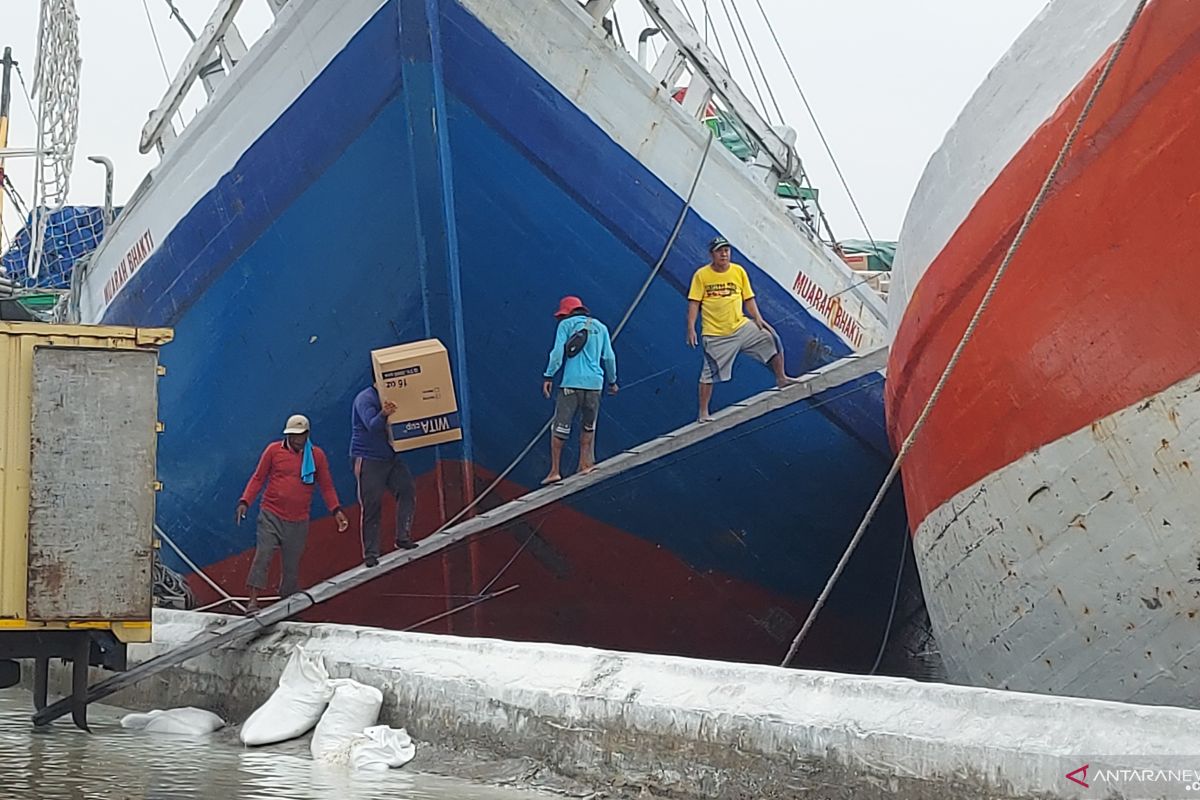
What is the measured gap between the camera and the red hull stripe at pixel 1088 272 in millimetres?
5043

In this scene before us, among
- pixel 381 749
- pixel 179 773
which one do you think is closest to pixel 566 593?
pixel 381 749

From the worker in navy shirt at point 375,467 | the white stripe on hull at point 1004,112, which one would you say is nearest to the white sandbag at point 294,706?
the worker in navy shirt at point 375,467

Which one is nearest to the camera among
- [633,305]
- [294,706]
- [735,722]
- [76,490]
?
[735,722]

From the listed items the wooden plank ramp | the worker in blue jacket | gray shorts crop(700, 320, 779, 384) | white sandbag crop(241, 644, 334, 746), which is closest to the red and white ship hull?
the wooden plank ramp

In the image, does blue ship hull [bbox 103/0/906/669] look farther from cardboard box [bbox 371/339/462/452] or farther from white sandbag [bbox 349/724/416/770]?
white sandbag [bbox 349/724/416/770]

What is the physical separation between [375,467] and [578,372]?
1203 mm

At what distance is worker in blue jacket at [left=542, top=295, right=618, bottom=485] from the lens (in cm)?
866

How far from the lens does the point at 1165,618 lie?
16.9 feet

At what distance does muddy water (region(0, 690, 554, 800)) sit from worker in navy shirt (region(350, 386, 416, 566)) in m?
1.71

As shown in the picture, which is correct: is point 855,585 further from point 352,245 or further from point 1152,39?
point 1152,39

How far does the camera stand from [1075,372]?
A: 5.51 m

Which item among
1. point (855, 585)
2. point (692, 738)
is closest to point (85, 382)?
point (692, 738)

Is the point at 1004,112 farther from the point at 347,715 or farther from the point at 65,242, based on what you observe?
the point at 65,242

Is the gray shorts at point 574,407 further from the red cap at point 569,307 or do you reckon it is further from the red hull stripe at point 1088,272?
the red hull stripe at point 1088,272
